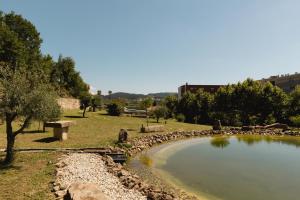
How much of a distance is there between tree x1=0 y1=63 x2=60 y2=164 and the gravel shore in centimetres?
313

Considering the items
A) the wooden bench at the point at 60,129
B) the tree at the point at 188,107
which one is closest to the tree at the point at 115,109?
the tree at the point at 188,107

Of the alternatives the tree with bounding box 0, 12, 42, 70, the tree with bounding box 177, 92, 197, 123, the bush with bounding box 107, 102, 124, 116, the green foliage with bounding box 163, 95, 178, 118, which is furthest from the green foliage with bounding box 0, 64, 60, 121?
the green foliage with bounding box 163, 95, 178, 118

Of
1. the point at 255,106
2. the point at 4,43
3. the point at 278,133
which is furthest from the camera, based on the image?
the point at 255,106

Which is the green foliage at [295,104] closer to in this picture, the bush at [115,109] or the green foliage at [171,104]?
the green foliage at [171,104]

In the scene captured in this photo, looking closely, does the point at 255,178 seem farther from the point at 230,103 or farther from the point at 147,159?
the point at 230,103

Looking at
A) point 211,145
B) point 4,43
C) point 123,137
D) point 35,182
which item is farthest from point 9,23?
point 35,182

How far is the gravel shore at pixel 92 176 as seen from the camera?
37.7ft

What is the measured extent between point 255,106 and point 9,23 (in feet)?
162

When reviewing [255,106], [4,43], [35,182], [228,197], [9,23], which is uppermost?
[9,23]

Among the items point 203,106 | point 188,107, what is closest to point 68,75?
point 188,107

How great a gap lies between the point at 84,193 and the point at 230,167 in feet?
38.2

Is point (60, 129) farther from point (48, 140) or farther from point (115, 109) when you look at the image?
point (115, 109)

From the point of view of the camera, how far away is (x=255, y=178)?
51.7ft

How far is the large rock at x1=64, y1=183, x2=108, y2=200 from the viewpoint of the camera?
940 cm
